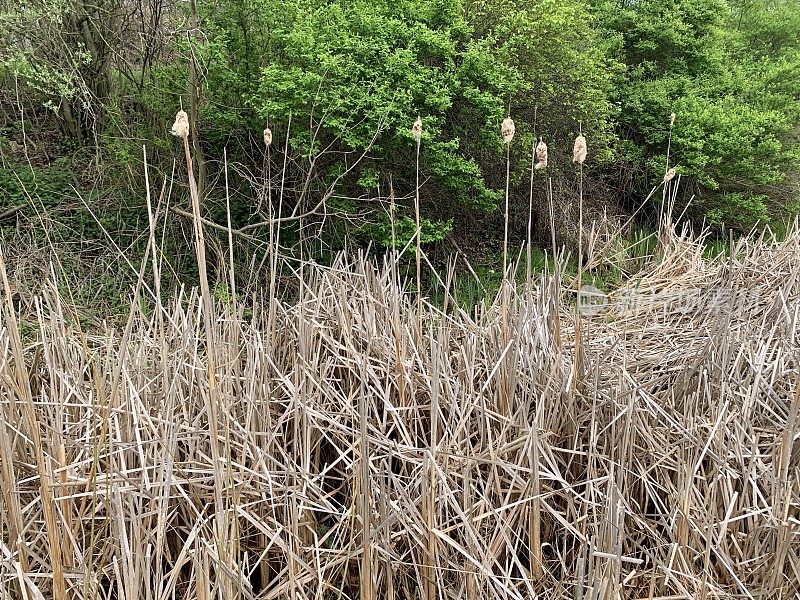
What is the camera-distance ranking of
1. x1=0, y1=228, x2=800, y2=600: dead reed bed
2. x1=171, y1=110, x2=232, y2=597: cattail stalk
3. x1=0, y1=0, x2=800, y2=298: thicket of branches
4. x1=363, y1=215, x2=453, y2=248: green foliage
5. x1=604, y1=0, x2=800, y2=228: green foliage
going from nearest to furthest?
x1=171, y1=110, x2=232, y2=597: cattail stalk
x1=0, y1=228, x2=800, y2=600: dead reed bed
x1=0, y1=0, x2=800, y2=298: thicket of branches
x1=363, y1=215, x2=453, y2=248: green foliage
x1=604, y1=0, x2=800, y2=228: green foliage

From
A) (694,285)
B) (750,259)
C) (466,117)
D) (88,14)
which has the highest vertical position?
(88,14)

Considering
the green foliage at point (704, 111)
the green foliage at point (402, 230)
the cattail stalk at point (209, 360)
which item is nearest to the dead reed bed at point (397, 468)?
the cattail stalk at point (209, 360)

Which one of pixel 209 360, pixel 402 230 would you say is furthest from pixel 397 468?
pixel 402 230

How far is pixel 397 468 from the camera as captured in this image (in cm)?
191

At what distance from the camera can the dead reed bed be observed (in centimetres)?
140

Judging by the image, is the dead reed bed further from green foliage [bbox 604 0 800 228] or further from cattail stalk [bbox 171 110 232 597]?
green foliage [bbox 604 0 800 228]

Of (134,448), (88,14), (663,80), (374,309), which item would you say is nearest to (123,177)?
(88,14)

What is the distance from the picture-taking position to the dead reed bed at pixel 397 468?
1.40 metres

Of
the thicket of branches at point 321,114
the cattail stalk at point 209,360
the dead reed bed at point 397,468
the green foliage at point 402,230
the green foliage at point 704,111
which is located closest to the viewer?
the cattail stalk at point 209,360

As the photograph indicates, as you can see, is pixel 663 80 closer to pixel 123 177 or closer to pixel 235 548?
pixel 123 177

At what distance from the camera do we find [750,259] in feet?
12.4

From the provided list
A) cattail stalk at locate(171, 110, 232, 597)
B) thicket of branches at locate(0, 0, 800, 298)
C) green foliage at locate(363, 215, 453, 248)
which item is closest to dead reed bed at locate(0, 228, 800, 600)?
cattail stalk at locate(171, 110, 232, 597)

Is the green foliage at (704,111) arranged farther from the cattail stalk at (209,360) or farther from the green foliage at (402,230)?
the cattail stalk at (209,360)

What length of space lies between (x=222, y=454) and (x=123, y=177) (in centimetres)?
527
